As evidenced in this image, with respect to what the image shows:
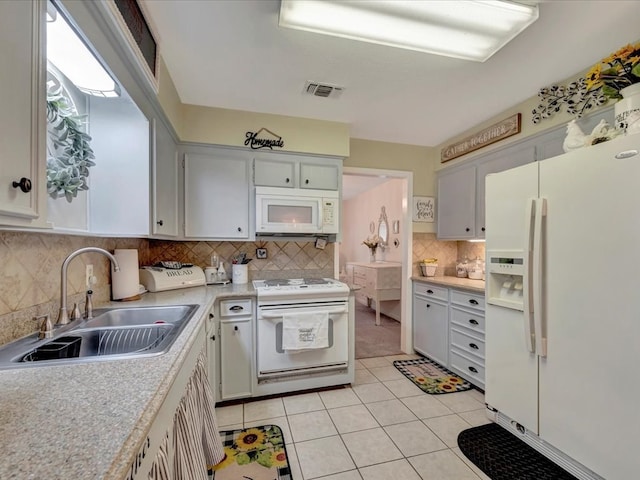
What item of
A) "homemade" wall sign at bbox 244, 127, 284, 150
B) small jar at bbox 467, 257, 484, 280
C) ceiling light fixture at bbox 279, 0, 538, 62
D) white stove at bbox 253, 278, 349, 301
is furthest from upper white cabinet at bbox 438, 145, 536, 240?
"homemade" wall sign at bbox 244, 127, 284, 150

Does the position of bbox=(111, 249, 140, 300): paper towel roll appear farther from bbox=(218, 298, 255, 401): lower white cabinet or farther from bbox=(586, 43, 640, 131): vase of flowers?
bbox=(586, 43, 640, 131): vase of flowers

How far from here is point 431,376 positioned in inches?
108

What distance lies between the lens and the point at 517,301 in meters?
1.82

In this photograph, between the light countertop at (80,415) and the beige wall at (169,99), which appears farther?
the beige wall at (169,99)

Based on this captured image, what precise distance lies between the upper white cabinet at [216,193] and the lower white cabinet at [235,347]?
26.5 inches

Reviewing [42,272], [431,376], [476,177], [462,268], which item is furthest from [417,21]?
[431,376]

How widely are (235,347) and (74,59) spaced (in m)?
1.97

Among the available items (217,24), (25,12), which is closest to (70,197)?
(25,12)

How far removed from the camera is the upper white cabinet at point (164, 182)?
1.85 m

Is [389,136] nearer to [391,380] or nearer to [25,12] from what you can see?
[391,380]

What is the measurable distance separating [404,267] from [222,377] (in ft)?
7.36

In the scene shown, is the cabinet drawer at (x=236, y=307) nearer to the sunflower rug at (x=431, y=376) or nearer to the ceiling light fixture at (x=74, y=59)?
the ceiling light fixture at (x=74, y=59)

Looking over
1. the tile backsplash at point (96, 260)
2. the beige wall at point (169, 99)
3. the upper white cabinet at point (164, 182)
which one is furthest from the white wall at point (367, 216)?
the upper white cabinet at point (164, 182)

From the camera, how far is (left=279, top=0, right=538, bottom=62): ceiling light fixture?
135cm
